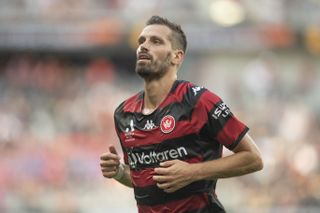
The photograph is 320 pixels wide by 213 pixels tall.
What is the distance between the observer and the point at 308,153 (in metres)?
13.7

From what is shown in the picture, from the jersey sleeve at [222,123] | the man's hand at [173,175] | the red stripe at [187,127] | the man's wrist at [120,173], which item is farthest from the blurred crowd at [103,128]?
the man's hand at [173,175]

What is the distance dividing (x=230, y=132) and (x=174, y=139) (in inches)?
14.3

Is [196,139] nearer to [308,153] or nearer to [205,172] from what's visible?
[205,172]

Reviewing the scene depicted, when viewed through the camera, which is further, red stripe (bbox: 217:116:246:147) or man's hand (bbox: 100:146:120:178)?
man's hand (bbox: 100:146:120:178)

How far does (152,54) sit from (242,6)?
425 inches

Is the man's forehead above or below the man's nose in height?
above

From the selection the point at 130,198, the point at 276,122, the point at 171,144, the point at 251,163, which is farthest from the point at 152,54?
the point at 276,122

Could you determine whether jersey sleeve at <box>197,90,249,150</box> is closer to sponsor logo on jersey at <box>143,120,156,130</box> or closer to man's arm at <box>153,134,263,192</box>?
man's arm at <box>153,134,263,192</box>

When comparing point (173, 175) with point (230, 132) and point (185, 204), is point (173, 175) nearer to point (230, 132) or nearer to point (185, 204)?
point (185, 204)

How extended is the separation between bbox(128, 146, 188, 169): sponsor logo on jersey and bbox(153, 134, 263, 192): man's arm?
0.16m

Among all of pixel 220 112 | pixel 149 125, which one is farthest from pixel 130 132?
pixel 220 112

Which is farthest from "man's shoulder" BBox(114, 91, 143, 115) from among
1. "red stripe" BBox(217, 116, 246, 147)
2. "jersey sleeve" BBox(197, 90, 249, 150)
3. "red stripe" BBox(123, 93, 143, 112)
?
"red stripe" BBox(217, 116, 246, 147)

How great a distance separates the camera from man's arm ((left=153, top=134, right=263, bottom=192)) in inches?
205

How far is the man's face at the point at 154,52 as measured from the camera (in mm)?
5656
